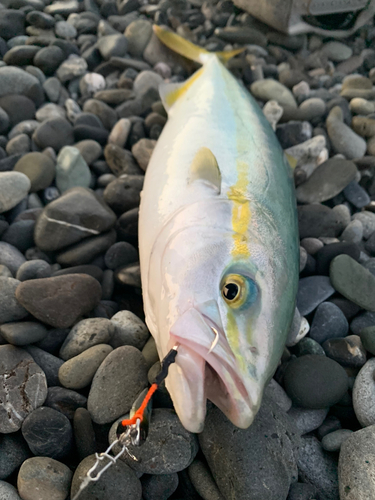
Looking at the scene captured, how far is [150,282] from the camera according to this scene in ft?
5.91

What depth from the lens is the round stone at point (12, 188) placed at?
2513mm

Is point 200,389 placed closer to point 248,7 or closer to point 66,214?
point 66,214

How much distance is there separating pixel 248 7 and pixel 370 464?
17.3ft

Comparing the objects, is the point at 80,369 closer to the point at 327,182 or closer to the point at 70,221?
the point at 70,221

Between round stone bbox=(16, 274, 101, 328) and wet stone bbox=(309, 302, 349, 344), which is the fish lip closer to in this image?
round stone bbox=(16, 274, 101, 328)

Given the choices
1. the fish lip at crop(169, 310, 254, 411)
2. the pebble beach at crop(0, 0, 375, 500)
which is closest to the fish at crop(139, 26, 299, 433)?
the fish lip at crop(169, 310, 254, 411)

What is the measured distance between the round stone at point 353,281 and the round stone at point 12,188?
227 cm

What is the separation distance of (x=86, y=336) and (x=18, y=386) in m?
0.41

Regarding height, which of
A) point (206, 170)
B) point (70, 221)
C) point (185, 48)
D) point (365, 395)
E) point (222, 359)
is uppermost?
point (185, 48)

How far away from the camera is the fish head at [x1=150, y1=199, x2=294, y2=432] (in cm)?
137

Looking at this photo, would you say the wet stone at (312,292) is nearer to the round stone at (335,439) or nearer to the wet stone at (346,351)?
the wet stone at (346,351)

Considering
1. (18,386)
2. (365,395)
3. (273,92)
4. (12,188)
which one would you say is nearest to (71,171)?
(12,188)

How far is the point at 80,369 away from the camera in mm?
1868

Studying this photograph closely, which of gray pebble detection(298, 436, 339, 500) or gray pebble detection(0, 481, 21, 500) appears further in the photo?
gray pebble detection(298, 436, 339, 500)
